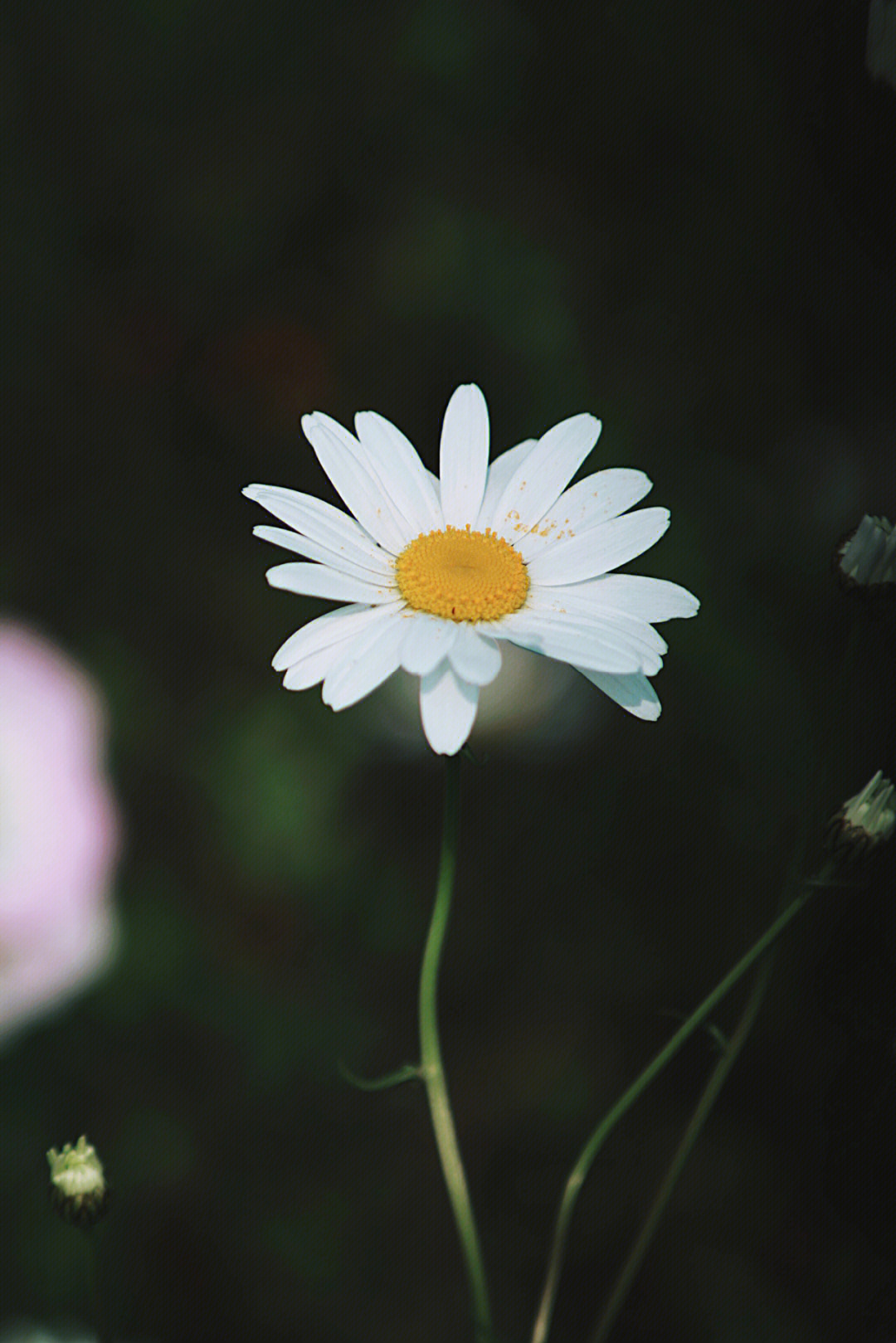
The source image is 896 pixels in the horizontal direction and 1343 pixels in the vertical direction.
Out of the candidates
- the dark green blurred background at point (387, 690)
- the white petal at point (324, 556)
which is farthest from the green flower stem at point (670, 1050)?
the dark green blurred background at point (387, 690)

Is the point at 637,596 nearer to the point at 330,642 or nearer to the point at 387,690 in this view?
the point at 330,642

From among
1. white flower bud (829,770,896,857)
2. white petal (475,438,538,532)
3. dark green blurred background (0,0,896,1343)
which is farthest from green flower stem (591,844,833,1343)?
dark green blurred background (0,0,896,1343)

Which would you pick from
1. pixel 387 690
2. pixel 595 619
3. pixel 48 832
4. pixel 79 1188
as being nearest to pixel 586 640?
pixel 595 619

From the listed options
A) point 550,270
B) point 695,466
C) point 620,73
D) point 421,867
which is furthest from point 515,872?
point 620,73

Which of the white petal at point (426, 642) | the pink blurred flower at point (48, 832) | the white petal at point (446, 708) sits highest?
the white petal at point (426, 642)

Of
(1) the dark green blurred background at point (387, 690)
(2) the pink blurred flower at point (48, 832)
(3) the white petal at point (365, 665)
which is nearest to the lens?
(3) the white petal at point (365, 665)

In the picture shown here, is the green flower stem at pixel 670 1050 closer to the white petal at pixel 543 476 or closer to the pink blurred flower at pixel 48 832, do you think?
the white petal at pixel 543 476
